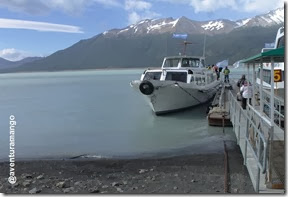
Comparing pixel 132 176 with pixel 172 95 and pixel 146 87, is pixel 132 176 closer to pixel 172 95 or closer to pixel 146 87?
pixel 146 87

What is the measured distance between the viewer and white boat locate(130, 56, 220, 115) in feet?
64.4

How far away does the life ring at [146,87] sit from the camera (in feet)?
64.0

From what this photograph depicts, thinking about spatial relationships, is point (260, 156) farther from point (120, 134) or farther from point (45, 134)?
point (45, 134)

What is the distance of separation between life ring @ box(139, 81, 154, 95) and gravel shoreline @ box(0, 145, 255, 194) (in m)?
8.21

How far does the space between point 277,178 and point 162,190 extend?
9.44 feet

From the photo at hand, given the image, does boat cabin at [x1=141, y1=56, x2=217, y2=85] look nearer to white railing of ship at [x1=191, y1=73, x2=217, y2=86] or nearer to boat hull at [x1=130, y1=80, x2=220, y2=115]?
white railing of ship at [x1=191, y1=73, x2=217, y2=86]

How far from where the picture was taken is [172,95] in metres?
20.0

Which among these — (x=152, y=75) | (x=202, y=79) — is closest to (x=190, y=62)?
(x=202, y=79)

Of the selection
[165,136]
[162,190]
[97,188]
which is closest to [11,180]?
[97,188]

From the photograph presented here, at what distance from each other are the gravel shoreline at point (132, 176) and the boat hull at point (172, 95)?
812cm

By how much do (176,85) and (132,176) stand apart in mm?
10689

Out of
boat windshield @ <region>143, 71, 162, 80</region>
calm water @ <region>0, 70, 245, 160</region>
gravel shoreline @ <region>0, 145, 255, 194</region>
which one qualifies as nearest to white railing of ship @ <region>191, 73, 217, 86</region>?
calm water @ <region>0, 70, 245, 160</region>

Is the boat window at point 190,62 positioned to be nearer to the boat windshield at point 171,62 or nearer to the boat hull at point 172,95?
the boat windshield at point 171,62

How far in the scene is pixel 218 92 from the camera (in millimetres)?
24875
